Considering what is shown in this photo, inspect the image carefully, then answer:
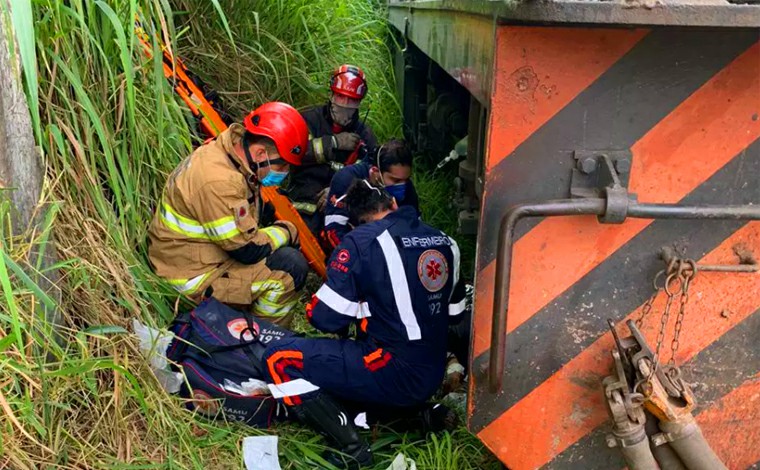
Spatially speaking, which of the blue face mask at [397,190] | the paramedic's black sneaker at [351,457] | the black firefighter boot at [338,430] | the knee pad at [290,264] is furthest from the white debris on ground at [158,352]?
the blue face mask at [397,190]

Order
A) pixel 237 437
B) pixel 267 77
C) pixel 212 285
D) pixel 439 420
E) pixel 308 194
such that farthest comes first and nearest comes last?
pixel 308 194 → pixel 267 77 → pixel 212 285 → pixel 439 420 → pixel 237 437

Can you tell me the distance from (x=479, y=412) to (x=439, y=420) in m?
0.94

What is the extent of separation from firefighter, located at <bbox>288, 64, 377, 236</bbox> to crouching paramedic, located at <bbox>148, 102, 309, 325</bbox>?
45.9 inches

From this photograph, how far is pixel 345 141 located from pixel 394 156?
0.94 metres

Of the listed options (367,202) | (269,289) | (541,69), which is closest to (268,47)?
(269,289)

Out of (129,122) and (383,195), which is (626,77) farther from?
(129,122)

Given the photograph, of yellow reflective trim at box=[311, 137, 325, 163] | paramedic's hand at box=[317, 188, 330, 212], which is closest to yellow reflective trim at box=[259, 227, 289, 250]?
paramedic's hand at box=[317, 188, 330, 212]

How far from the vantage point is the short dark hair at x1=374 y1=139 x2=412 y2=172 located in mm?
3756

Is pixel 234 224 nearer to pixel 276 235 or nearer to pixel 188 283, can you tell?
pixel 188 283

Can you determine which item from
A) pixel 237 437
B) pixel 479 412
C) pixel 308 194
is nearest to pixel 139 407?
pixel 237 437

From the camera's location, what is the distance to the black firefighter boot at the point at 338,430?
8.46 feet

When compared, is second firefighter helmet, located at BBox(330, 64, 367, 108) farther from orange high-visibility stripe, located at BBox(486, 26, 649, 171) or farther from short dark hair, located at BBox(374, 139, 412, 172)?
orange high-visibility stripe, located at BBox(486, 26, 649, 171)

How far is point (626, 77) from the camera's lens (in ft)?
5.27

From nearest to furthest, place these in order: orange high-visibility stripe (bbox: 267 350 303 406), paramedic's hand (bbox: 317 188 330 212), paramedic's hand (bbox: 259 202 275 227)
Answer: orange high-visibility stripe (bbox: 267 350 303 406) < paramedic's hand (bbox: 259 202 275 227) < paramedic's hand (bbox: 317 188 330 212)
